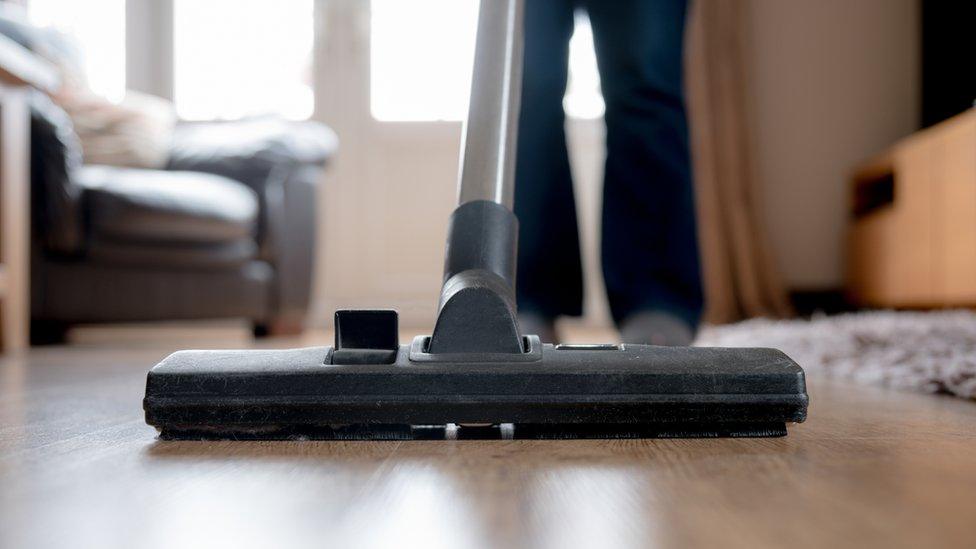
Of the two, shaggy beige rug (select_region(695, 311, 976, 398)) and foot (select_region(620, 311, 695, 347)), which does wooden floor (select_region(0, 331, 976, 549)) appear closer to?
shaggy beige rug (select_region(695, 311, 976, 398))

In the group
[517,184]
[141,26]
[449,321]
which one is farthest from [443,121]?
[449,321]

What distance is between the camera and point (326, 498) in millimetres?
349

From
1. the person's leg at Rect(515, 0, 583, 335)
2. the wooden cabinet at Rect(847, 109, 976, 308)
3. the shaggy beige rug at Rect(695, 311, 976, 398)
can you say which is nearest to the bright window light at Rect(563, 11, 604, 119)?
the wooden cabinet at Rect(847, 109, 976, 308)

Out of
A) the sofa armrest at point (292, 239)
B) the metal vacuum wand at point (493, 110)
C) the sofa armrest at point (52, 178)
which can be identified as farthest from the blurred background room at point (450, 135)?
the metal vacuum wand at point (493, 110)

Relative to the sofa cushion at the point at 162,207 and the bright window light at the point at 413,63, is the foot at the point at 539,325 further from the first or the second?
the bright window light at the point at 413,63

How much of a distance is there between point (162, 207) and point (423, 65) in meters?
1.80

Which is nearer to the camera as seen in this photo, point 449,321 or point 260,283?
point 449,321

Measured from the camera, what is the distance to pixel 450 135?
11.4ft

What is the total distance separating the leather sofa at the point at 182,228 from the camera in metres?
1.92

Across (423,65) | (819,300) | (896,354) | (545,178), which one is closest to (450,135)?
(423,65)

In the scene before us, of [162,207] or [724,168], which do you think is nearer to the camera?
[162,207]

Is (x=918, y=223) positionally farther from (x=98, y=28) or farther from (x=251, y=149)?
(x=98, y=28)

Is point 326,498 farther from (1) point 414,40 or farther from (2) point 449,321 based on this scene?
(1) point 414,40

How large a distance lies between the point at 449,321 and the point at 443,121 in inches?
122
